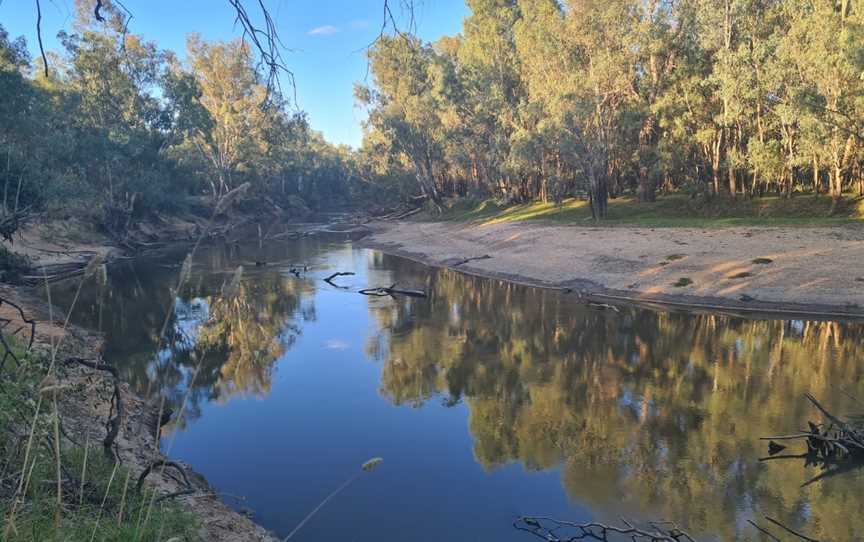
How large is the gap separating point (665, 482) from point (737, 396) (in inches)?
203

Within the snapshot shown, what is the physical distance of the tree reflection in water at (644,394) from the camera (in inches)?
350

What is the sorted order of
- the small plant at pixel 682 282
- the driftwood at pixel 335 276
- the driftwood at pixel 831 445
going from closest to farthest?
the driftwood at pixel 831 445, the small plant at pixel 682 282, the driftwood at pixel 335 276

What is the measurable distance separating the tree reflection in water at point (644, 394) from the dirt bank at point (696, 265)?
1.92 meters

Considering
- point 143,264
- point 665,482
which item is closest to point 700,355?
point 665,482

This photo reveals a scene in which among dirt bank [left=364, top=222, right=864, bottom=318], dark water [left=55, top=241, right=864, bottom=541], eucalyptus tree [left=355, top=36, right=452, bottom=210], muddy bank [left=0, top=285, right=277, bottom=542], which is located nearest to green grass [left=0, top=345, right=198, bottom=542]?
muddy bank [left=0, top=285, right=277, bottom=542]

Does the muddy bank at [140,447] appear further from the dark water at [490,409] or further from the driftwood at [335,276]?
the driftwood at [335,276]

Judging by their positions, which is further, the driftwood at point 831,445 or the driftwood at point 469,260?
the driftwood at point 469,260

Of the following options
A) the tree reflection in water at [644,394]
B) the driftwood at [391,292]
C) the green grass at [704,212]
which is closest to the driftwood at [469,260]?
the driftwood at [391,292]

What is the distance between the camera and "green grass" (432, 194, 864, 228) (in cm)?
3077

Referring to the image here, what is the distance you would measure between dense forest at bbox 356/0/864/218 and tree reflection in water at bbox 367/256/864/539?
15.1 metres

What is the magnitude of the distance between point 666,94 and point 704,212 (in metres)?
8.84

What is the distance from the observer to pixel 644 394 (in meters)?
13.6

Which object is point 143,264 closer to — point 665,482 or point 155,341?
point 155,341

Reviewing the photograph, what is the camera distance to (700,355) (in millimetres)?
16469
